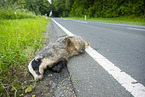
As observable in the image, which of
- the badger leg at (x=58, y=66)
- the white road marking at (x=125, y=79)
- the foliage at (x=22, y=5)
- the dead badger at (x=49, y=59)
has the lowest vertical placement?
the white road marking at (x=125, y=79)

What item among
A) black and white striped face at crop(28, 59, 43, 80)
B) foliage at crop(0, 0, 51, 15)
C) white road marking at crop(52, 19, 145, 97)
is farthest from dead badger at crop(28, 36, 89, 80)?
foliage at crop(0, 0, 51, 15)

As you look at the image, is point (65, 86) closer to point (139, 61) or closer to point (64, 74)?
point (64, 74)

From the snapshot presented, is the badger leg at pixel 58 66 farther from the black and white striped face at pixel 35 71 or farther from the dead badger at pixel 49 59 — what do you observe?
the black and white striped face at pixel 35 71

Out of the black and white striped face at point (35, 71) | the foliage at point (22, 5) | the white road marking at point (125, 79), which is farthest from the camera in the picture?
the foliage at point (22, 5)

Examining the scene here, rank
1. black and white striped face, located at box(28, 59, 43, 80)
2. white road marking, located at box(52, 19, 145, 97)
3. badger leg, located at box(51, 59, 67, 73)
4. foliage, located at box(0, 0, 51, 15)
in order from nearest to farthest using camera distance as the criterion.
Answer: white road marking, located at box(52, 19, 145, 97)
black and white striped face, located at box(28, 59, 43, 80)
badger leg, located at box(51, 59, 67, 73)
foliage, located at box(0, 0, 51, 15)

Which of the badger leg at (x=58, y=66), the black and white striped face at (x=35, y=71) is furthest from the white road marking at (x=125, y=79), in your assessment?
the black and white striped face at (x=35, y=71)

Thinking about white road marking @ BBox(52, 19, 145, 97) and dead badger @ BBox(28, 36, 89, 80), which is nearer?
white road marking @ BBox(52, 19, 145, 97)

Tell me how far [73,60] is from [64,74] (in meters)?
0.49

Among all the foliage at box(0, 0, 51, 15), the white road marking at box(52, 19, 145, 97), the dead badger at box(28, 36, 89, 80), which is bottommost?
the white road marking at box(52, 19, 145, 97)

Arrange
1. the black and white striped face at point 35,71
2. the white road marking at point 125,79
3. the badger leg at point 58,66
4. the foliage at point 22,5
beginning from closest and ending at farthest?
the white road marking at point 125,79 → the black and white striped face at point 35,71 → the badger leg at point 58,66 → the foliage at point 22,5

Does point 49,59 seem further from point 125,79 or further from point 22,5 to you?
point 22,5

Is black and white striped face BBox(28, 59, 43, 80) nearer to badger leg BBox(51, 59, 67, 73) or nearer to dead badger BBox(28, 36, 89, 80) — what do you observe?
dead badger BBox(28, 36, 89, 80)

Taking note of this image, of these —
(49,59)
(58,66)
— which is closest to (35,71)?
(49,59)

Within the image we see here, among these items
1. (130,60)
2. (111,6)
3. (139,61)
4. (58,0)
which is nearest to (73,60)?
(130,60)
